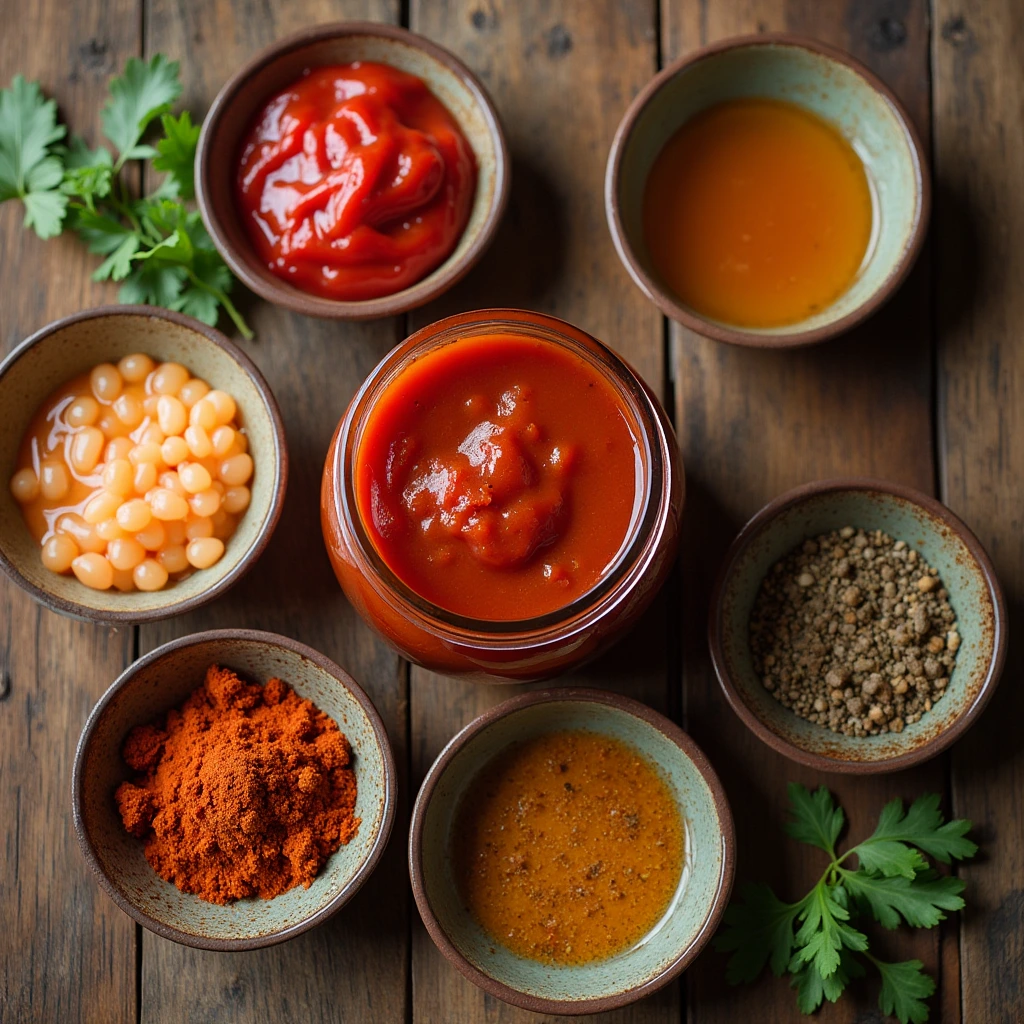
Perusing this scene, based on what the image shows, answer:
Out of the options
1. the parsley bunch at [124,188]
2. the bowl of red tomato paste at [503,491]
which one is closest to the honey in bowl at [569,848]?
the bowl of red tomato paste at [503,491]

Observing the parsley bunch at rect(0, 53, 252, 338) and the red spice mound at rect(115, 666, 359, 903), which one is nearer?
the red spice mound at rect(115, 666, 359, 903)

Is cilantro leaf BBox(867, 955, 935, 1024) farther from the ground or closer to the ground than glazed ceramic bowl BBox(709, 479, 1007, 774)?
closer to the ground

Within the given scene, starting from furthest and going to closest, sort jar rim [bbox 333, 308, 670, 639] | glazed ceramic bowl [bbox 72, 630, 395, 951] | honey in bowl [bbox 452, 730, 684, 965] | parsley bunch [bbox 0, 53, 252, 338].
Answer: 1. parsley bunch [bbox 0, 53, 252, 338]
2. honey in bowl [bbox 452, 730, 684, 965]
3. glazed ceramic bowl [bbox 72, 630, 395, 951]
4. jar rim [bbox 333, 308, 670, 639]

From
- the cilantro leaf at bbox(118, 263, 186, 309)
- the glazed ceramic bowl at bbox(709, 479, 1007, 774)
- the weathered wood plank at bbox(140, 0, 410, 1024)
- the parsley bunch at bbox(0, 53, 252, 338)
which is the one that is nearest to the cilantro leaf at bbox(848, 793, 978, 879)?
the glazed ceramic bowl at bbox(709, 479, 1007, 774)

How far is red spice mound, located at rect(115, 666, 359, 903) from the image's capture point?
1510 mm

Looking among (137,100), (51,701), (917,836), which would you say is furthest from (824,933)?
(137,100)

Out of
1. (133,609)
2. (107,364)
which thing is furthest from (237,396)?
(133,609)

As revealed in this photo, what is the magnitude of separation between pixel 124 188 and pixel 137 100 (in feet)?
0.48

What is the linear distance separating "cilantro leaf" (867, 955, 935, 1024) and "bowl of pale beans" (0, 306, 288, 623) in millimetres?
1197

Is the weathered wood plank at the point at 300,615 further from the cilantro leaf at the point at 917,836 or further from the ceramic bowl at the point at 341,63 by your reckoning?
the cilantro leaf at the point at 917,836

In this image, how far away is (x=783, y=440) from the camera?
1771mm

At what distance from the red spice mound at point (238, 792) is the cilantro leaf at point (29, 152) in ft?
2.76

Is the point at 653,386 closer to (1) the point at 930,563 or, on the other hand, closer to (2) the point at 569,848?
(1) the point at 930,563

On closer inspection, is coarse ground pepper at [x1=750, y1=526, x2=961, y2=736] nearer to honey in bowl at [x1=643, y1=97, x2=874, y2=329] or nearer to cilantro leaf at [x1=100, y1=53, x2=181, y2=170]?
honey in bowl at [x1=643, y1=97, x2=874, y2=329]
